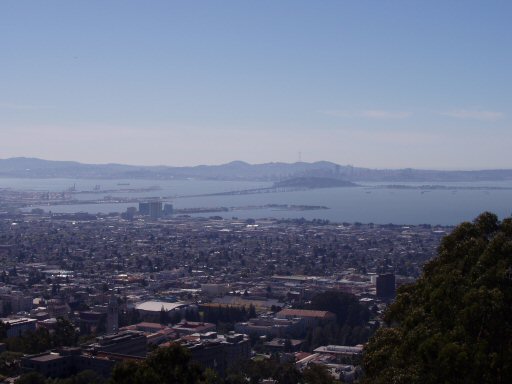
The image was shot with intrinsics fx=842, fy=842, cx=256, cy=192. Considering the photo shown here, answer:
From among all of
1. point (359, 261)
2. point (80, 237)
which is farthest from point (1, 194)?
point (359, 261)

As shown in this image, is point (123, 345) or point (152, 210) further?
point (152, 210)

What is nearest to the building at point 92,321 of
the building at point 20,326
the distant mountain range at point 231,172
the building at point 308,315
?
the building at point 20,326

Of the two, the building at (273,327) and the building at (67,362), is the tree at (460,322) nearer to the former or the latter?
the building at (67,362)

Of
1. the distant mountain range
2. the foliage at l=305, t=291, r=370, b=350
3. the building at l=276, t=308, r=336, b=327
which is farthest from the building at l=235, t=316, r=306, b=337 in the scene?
the distant mountain range

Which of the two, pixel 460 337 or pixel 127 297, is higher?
pixel 460 337

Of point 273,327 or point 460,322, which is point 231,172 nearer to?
point 273,327

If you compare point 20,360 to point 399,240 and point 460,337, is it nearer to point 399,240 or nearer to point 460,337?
point 460,337

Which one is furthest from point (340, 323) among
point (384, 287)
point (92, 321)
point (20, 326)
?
point (20, 326)
